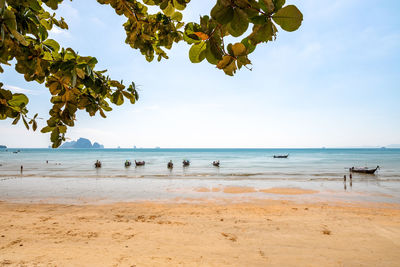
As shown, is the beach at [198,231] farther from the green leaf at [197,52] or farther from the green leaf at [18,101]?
the green leaf at [197,52]

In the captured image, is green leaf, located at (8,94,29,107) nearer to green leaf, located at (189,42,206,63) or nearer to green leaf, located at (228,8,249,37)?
green leaf, located at (189,42,206,63)

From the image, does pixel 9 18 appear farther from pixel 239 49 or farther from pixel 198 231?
pixel 198 231

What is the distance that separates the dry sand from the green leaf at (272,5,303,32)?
5810 mm

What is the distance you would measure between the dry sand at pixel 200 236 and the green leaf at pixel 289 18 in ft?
19.1

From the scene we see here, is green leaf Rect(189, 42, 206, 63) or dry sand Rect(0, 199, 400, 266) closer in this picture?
green leaf Rect(189, 42, 206, 63)

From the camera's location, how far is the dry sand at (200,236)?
542 cm

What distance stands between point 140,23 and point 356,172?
36067mm

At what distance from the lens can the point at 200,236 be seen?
7.02 meters

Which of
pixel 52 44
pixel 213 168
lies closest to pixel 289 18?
pixel 52 44

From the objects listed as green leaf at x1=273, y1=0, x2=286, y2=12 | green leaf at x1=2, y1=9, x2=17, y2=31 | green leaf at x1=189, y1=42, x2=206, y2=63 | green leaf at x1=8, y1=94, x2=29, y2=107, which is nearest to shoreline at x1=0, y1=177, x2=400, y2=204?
green leaf at x1=8, y1=94, x2=29, y2=107

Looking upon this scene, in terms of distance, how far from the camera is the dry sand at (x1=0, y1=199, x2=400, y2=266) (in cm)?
542

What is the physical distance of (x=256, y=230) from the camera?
7559mm

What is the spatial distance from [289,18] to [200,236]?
7.47m

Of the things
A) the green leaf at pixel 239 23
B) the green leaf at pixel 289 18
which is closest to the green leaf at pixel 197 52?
the green leaf at pixel 239 23
